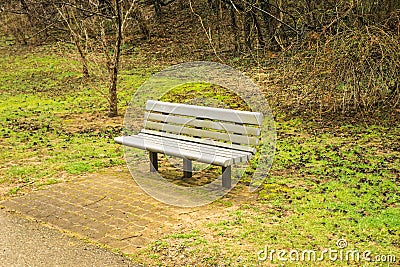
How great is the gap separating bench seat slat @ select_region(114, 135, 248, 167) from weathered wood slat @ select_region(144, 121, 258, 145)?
223 millimetres

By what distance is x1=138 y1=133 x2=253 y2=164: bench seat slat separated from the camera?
6008 mm

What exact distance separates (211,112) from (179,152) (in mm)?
628

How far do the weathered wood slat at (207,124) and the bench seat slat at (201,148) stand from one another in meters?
0.22

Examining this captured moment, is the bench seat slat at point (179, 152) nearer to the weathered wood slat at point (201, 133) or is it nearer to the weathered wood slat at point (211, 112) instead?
the weathered wood slat at point (201, 133)

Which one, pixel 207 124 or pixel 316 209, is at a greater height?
pixel 207 124

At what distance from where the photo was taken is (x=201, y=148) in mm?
6340

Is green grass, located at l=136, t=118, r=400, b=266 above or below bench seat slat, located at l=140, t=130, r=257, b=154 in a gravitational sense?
below

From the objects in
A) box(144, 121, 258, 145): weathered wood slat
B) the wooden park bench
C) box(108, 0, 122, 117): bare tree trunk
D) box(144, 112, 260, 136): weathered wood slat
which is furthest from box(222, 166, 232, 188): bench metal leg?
box(108, 0, 122, 117): bare tree trunk

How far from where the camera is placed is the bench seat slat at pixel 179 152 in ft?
19.2

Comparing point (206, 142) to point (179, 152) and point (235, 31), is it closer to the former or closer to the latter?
point (179, 152)

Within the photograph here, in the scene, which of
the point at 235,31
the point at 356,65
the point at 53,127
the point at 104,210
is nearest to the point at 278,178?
the point at 104,210

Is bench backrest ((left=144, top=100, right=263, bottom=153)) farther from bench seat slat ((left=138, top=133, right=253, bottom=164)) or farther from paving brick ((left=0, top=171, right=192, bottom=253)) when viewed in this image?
paving brick ((left=0, top=171, right=192, bottom=253))

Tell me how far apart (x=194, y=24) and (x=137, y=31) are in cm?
278

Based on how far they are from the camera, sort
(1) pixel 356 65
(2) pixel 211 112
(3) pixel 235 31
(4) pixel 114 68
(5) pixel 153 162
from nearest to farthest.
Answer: (2) pixel 211 112 < (5) pixel 153 162 < (1) pixel 356 65 < (4) pixel 114 68 < (3) pixel 235 31
